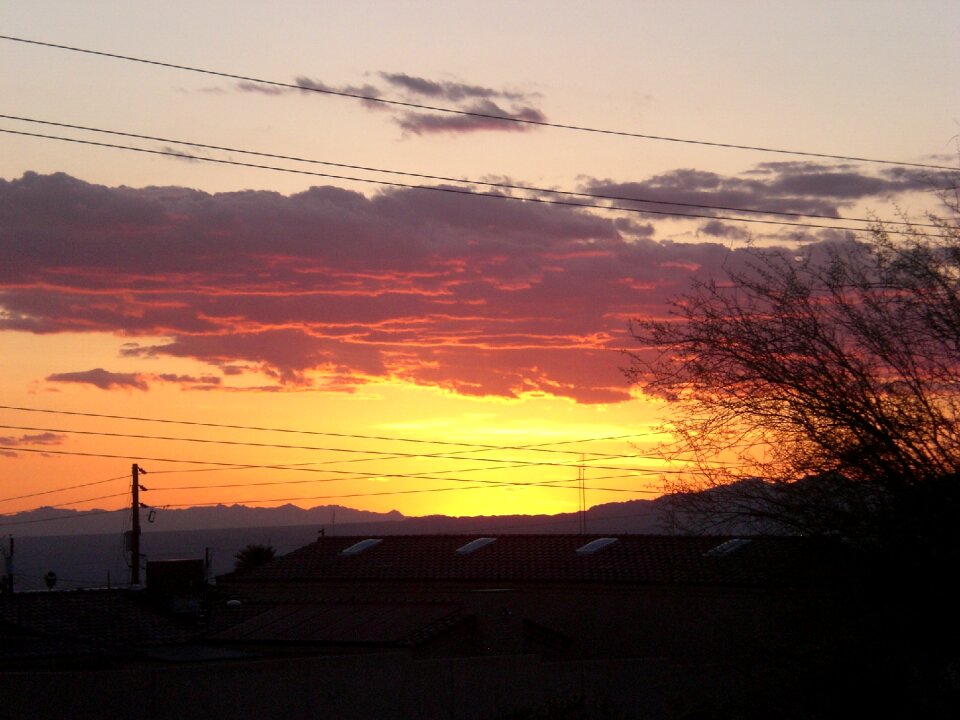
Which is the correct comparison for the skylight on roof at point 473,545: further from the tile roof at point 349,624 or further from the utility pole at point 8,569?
the utility pole at point 8,569

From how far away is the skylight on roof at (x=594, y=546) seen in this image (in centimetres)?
4078

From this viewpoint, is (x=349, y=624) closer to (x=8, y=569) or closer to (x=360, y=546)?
(x=360, y=546)

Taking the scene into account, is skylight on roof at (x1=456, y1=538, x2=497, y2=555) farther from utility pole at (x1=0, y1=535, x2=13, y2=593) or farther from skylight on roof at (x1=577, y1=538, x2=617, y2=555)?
utility pole at (x1=0, y1=535, x2=13, y2=593)

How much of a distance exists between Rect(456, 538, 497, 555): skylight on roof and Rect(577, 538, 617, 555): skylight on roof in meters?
4.34

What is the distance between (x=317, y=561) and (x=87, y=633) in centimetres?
1497

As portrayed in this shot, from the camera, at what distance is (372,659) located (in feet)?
61.4

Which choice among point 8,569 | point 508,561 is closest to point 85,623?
point 508,561

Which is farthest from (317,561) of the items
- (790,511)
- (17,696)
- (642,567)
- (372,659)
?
(790,511)

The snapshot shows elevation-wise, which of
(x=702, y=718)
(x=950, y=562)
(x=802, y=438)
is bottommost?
(x=702, y=718)

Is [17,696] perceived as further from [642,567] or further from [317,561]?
[317,561]

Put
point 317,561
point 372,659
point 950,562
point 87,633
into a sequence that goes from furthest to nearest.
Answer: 1. point 317,561
2. point 87,633
3. point 372,659
4. point 950,562

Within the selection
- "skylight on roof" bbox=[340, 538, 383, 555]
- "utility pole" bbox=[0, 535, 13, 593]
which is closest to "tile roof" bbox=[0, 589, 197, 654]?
"skylight on roof" bbox=[340, 538, 383, 555]

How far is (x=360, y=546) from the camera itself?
46625mm

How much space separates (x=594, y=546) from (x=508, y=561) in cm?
315
